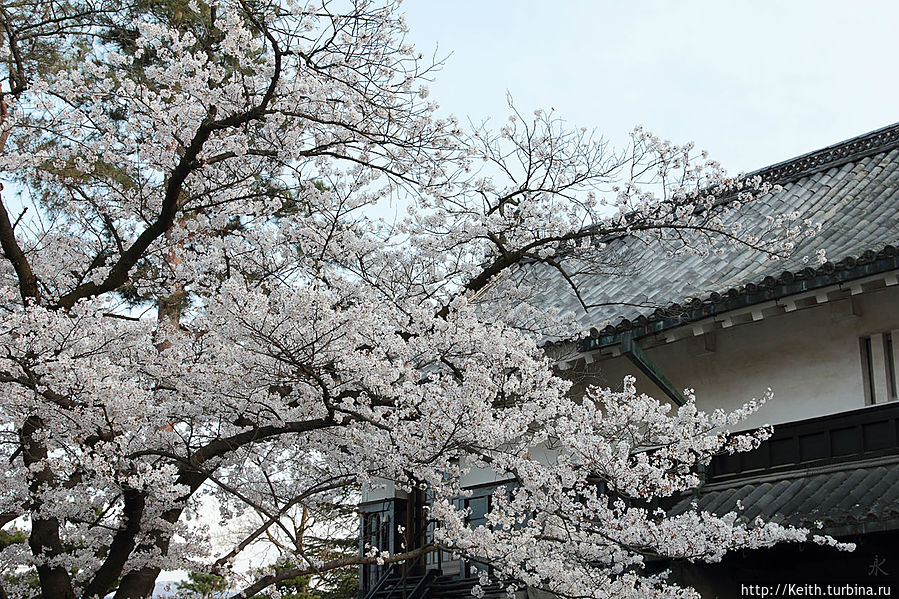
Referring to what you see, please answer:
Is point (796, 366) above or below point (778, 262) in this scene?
below

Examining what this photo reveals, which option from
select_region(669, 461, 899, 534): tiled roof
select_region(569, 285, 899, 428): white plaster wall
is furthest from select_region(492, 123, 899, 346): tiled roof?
select_region(669, 461, 899, 534): tiled roof

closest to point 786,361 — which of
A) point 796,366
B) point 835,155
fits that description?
point 796,366

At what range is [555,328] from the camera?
9656 mm

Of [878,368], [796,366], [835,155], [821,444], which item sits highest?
[835,155]

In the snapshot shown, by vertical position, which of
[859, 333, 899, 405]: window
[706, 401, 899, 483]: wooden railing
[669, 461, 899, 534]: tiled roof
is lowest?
[669, 461, 899, 534]: tiled roof

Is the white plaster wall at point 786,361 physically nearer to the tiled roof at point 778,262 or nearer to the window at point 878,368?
the window at point 878,368

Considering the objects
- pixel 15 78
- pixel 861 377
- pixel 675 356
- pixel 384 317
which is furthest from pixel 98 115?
pixel 861 377

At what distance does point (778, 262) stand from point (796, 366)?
49.2 inches

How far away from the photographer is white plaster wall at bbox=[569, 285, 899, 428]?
8.86m

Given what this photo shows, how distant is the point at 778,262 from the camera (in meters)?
9.55

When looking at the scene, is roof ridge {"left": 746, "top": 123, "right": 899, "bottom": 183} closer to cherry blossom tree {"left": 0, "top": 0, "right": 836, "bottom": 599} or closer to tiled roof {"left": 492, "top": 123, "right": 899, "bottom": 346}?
tiled roof {"left": 492, "top": 123, "right": 899, "bottom": 346}

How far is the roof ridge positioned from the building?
40 cm

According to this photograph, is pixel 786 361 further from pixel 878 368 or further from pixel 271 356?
pixel 271 356

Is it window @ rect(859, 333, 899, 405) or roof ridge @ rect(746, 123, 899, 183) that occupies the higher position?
roof ridge @ rect(746, 123, 899, 183)
